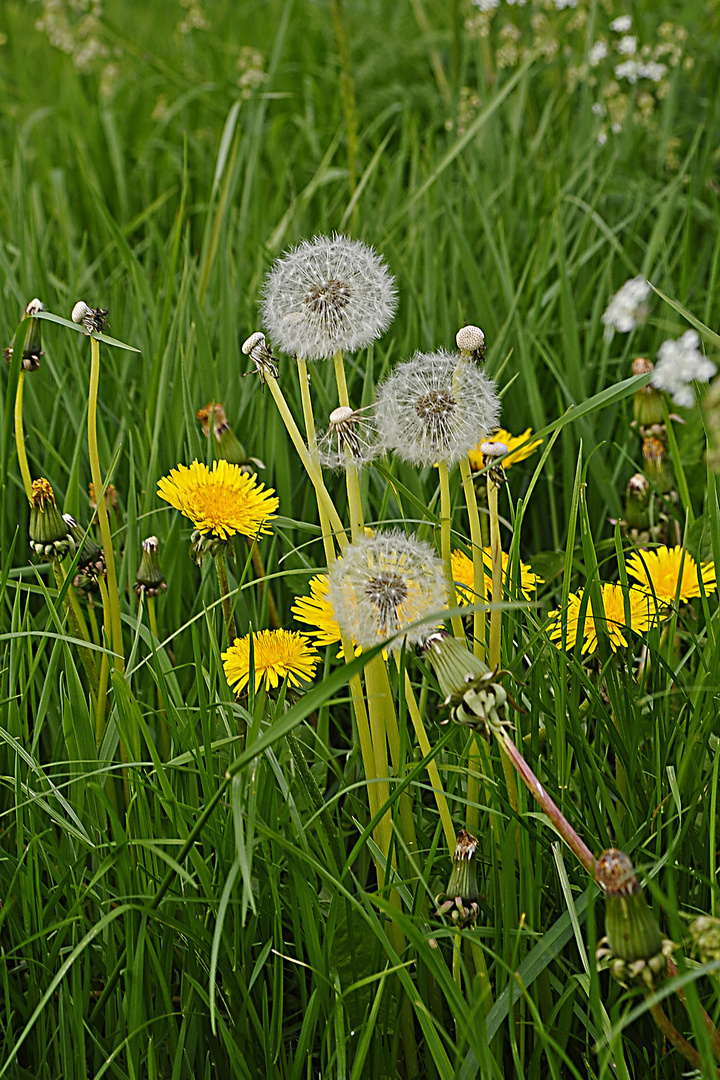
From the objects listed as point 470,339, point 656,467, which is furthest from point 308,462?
point 656,467

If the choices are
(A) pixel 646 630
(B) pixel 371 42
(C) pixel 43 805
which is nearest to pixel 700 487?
(A) pixel 646 630

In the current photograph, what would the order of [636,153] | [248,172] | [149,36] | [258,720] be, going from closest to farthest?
[258,720]
[248,172]
[636,153]
[149,36]

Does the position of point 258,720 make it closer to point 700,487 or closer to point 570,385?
point 700,487

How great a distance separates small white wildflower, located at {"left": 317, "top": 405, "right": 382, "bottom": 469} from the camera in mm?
816

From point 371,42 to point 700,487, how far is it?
2626 mm

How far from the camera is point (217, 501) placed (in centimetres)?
106

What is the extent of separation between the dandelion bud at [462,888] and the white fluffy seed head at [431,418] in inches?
12.2

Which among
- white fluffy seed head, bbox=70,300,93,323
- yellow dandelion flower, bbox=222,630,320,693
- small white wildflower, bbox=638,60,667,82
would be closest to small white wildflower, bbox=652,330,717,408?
yellow dandelion flower, bbox=222,630,320,693

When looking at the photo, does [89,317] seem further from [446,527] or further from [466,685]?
[466,685]

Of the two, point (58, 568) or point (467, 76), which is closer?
point (58, 568)

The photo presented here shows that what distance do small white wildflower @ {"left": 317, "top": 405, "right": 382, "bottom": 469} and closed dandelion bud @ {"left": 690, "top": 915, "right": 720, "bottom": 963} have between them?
0.42 meters

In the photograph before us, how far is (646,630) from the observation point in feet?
3.69

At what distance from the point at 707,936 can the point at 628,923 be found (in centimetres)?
8

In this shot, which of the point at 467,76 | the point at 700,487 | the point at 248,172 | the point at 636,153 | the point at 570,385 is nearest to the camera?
the point at 700,487
